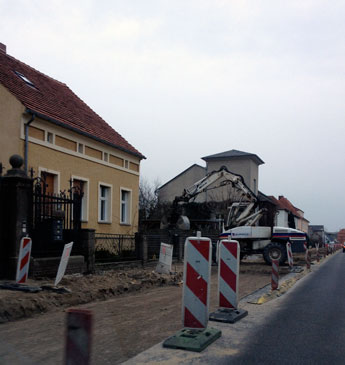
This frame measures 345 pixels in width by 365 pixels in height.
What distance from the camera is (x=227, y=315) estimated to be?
7.53 m

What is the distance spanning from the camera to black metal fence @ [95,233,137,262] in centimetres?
1622

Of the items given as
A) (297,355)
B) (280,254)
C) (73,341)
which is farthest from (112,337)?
(280,254)

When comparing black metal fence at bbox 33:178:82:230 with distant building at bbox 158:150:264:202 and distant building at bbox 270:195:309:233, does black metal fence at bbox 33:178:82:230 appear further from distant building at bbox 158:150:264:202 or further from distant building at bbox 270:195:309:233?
distant building at bbox 158:150:264:202

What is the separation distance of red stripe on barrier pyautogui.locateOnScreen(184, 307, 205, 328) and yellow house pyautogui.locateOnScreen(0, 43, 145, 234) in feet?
34.4

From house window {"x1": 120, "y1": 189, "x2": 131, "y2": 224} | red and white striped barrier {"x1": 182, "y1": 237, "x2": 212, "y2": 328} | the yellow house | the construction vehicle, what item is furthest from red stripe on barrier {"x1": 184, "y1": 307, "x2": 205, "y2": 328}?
house window {"x1": 120, "y1": 189, "x2": 131, "y2": 224}

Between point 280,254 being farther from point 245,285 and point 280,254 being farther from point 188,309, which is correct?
point 188,309

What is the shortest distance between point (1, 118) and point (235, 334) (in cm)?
1147

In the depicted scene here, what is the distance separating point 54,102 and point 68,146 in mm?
2275

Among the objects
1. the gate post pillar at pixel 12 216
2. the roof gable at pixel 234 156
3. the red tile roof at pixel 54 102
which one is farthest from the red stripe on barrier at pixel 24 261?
the roof gable at pixel 234 156

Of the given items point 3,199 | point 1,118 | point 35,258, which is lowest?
point 35,258

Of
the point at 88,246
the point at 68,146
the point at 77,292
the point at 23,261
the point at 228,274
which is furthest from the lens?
the point at 68,146

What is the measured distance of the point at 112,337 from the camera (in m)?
6.30

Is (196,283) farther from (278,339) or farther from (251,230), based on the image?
(251,230)

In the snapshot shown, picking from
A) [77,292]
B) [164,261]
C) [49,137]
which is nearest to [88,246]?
[164,261]
